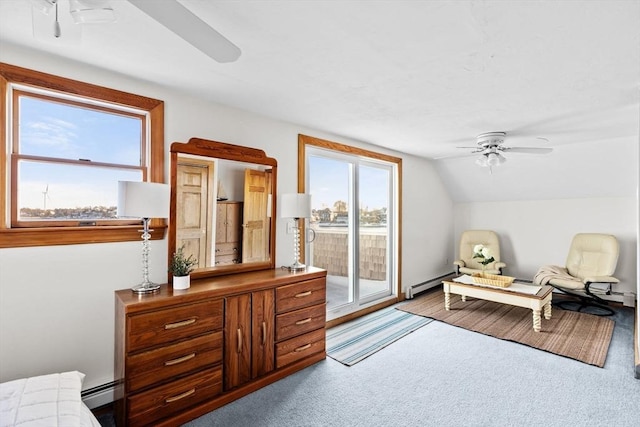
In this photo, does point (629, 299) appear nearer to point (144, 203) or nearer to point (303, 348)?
point (303, 348)

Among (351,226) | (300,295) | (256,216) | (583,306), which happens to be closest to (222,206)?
(256,216)

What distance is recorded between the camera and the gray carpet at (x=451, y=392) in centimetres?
204

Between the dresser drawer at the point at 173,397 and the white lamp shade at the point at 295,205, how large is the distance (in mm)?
1365

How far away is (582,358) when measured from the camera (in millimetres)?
2805

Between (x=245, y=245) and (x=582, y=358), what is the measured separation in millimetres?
3262

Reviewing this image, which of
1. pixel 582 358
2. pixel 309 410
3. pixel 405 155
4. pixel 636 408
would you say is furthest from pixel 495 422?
pixel 405 155

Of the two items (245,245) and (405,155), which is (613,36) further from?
(405,155)

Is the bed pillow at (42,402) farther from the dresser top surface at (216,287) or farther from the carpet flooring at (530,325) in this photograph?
the carpet flooring at (530,325)

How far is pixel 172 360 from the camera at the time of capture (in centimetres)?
A: 195

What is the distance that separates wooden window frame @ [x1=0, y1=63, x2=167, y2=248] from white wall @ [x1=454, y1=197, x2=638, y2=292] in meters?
5.48

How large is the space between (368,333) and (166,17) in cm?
333

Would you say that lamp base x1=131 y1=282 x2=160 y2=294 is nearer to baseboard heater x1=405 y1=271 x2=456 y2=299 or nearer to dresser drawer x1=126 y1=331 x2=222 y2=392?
dresser drawer x1=126 y1=331 x2=222 y2=392

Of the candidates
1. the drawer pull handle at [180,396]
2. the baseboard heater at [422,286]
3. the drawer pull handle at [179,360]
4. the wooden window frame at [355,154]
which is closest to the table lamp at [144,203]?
the drawer pull handle at [179,360]

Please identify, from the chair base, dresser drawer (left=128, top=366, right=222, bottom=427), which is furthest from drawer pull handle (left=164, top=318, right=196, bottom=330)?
the chair base
